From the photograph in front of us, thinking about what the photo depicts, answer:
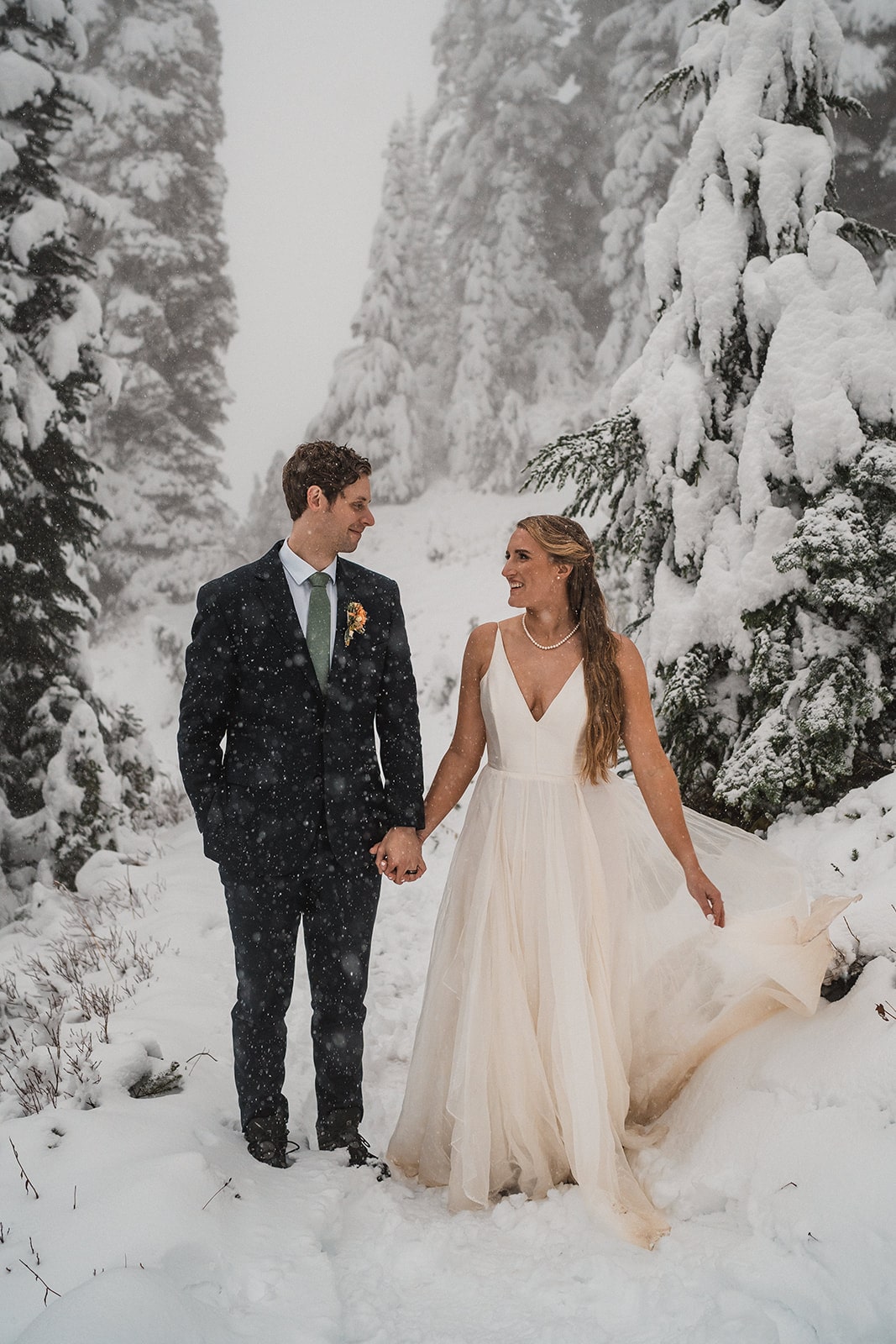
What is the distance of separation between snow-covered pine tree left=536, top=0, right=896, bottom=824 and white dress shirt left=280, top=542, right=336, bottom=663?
2.87m

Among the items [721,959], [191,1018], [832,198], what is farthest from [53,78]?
[721,959]

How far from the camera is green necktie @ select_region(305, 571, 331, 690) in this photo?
122 inches

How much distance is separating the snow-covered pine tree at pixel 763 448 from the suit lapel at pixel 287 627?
2.94 metres

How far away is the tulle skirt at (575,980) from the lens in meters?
2.96

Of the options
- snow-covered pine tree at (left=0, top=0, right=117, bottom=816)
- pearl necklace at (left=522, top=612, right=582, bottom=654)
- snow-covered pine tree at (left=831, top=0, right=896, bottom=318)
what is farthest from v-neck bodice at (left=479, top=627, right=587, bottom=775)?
snow-covered pine tree at (left=831, top=0, right=896, bottom=318)

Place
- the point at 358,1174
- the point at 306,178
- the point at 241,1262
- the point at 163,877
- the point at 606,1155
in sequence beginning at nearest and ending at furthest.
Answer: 1. the point at 241,1262
2. the point at 606,1155
3. the point at 358,1174
4. the point at 163,877
5. the point at 306,178

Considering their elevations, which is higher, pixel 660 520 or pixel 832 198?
pixel 832 198

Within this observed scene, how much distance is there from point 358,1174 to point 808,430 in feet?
14.9

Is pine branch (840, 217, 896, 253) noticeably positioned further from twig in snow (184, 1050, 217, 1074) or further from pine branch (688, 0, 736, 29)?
twig in snow (184, 1050, 217, 1074)

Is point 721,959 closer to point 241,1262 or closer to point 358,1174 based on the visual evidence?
point 358,1174

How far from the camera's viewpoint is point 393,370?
23.8m

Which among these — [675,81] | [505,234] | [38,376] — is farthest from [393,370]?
[675,81]

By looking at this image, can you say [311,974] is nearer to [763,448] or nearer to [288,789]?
[288,789]

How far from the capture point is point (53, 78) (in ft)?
26.7
